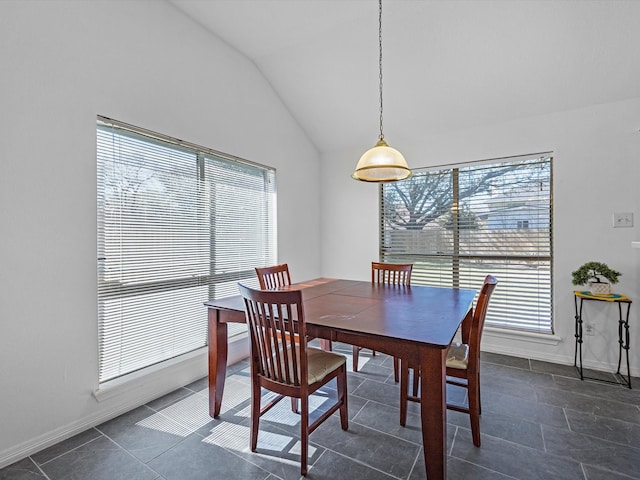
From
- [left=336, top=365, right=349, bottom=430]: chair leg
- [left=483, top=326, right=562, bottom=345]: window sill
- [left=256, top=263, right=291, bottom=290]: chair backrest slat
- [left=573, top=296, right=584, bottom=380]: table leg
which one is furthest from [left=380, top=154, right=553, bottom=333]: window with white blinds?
[left=336, top=365, right=349, bottom=430]: chair leg

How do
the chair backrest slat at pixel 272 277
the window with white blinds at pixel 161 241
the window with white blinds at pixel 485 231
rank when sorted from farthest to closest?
the window with white blinds at pixel 485 231, the chair backrest slat at pixel 272 277, the window with white blinds at pixel 161 241

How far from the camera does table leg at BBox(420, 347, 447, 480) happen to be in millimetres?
1426

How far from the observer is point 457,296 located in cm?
247

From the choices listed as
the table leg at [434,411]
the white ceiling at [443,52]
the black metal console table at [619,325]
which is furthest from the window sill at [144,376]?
the black metal console table at [619,325]

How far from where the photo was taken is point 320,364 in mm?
1894

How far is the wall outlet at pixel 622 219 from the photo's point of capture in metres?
2.86

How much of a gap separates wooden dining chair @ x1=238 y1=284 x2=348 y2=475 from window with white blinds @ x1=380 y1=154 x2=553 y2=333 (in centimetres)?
230

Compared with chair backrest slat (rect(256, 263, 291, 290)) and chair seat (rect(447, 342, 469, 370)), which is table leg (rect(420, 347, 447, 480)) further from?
chair backrest slat (rect(256, 263, 291, 290))

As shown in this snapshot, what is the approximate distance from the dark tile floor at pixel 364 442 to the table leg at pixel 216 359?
12cm

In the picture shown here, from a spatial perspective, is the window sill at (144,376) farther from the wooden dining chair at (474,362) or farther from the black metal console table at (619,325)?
the black metal console table at (619,325)

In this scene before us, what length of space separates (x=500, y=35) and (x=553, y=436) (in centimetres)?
297

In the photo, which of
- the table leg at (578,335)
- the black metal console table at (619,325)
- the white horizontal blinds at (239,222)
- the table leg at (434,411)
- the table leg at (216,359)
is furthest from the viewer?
the white horizontal blinds at (239,222)

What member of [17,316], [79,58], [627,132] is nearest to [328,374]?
[17,316]

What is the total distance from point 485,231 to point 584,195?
895mm
